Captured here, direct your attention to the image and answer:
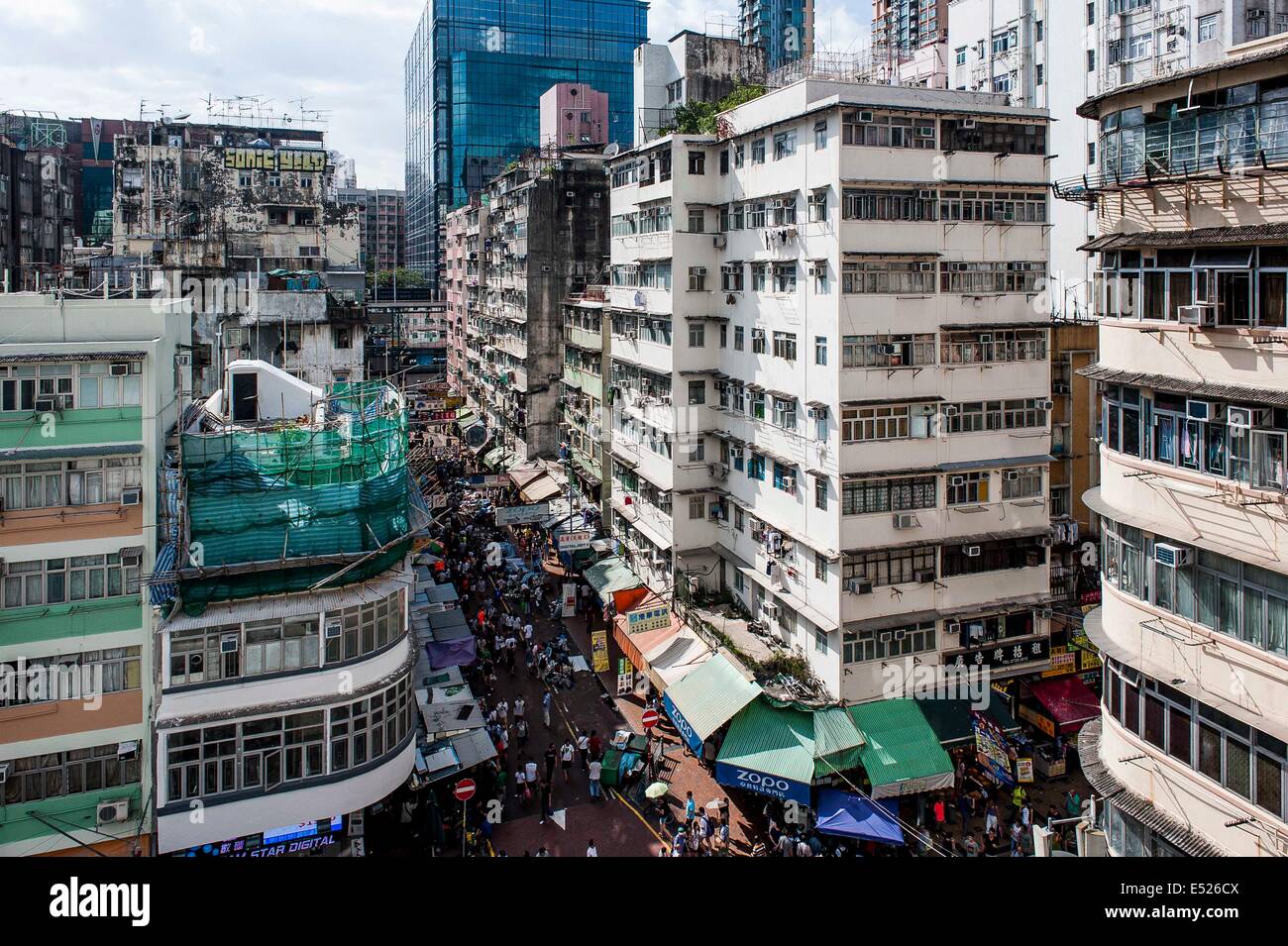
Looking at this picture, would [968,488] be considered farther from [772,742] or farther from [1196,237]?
[1196,237]

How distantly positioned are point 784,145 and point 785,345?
505 centimetres

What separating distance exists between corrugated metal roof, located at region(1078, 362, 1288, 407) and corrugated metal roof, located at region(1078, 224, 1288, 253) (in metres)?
1.58

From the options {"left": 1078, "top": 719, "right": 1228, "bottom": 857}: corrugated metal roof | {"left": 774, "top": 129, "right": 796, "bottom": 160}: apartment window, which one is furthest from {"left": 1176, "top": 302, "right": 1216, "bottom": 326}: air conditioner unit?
{"left": 774, "top": 129, "right": 796, "bottom": 160}: apartment window

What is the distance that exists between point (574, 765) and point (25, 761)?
11.7m

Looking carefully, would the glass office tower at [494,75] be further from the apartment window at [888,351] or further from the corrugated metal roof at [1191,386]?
the corrugated metal roof at [1191,386]

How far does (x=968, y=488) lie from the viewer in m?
22.8

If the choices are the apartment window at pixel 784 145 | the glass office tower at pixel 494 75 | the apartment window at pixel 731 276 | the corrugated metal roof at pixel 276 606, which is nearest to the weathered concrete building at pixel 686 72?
the apartment window at pixel 731 276

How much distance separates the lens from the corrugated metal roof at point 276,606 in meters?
16.8

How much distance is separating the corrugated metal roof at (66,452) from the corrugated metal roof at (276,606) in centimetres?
322

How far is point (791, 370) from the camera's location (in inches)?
936
